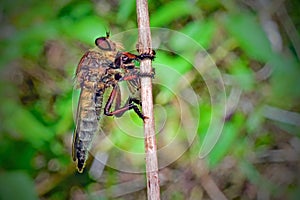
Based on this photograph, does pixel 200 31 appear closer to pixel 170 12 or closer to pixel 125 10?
pixel 170 12

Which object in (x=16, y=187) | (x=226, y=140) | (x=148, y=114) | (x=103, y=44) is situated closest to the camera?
(x=148, y=114)

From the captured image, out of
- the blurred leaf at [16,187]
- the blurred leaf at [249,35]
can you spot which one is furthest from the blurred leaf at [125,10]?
the blurred leaf at [16,187]

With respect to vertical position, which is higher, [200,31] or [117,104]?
[200,31]

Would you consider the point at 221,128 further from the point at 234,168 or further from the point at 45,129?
the point at 45,129

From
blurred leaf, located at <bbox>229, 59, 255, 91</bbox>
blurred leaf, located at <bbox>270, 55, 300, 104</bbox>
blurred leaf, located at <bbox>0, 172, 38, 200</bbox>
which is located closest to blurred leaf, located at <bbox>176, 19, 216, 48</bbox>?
blurred leaf, located at <bbox>229, 59, 255, 91</bbox>

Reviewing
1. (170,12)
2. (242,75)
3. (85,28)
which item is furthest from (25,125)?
(242,75)

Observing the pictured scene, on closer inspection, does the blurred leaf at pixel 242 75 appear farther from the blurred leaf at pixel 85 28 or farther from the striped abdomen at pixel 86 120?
the striped abdomen at pixel 86 120
